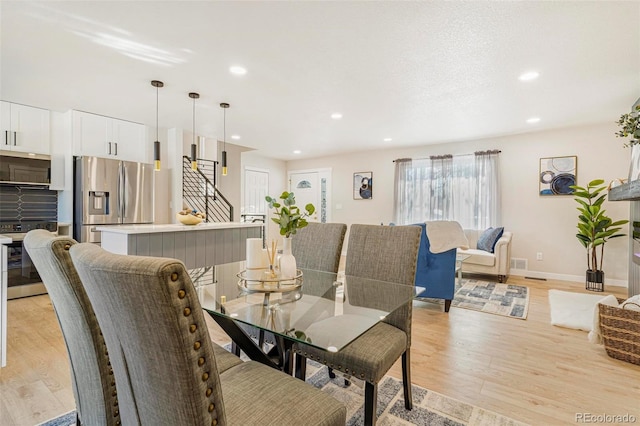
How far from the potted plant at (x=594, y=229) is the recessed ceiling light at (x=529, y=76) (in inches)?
90.9

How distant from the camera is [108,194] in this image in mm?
4301

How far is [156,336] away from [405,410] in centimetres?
160

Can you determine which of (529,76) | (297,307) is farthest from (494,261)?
(297,307)

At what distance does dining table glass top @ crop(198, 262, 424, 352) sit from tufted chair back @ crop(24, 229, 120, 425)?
0.45m

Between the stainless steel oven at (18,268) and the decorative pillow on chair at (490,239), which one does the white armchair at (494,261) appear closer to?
the decorative pillow on chair at (490,239)

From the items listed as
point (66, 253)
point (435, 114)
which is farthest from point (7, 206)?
point (435, 114)

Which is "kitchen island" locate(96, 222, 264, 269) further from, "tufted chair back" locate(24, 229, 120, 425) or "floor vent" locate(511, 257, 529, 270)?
"floor vent" locate(511, 257, 529, 270)

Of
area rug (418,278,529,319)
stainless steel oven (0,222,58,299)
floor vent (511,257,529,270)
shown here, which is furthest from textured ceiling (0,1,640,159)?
area rug (418,278,529,319)

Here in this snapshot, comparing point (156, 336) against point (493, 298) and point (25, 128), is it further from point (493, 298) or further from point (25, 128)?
point (25, 128)

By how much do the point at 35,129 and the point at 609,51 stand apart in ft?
20.5

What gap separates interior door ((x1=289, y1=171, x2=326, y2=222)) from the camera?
7758 millimetres

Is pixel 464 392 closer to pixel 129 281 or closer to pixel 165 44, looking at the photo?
pixel 129 281

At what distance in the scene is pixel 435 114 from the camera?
4176 millimetres

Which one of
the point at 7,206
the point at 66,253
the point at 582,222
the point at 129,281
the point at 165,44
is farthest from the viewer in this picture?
the point at 582,222
